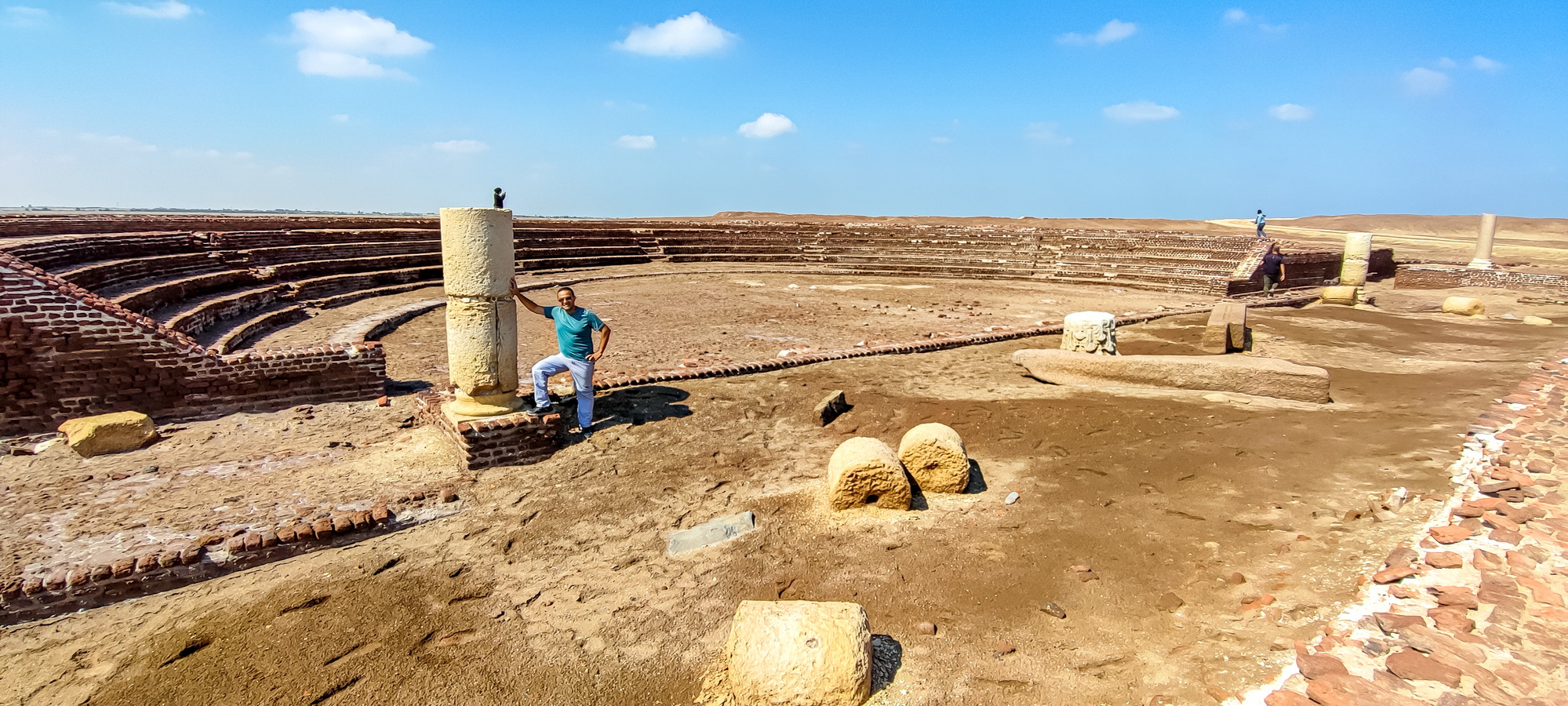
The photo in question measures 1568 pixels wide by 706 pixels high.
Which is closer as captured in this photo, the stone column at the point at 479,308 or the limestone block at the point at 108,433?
the limestone block at the point at 108,433

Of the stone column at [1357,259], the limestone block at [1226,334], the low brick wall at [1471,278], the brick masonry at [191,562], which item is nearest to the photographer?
the brick masonry at [191,562]

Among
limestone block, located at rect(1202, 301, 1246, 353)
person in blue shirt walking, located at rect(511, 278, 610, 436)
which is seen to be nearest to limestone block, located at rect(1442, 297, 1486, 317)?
limestone block, located at rect(1202, 301, 1246, 353)

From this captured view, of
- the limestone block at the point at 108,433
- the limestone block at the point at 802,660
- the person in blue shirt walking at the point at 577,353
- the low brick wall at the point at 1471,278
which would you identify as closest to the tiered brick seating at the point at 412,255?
the limestone block at the point at 108,433

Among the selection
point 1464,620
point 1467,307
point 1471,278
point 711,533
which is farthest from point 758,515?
point 1471,278

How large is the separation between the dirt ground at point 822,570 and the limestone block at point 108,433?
1.43ft

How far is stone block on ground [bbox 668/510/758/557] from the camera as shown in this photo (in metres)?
4.93

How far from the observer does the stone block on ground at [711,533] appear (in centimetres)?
493

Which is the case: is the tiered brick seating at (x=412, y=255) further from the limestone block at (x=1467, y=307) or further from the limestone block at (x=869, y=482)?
the limestone block at (x=869, y=482)

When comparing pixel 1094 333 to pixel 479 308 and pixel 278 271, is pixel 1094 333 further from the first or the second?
pixel 278 271

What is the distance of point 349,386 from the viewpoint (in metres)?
8.00

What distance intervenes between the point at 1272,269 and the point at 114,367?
72.9 feet

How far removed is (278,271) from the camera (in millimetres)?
15438

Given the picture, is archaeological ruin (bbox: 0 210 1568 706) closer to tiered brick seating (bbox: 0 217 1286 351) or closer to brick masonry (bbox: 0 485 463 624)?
brick masonry (bbox: 0 485 463 624)

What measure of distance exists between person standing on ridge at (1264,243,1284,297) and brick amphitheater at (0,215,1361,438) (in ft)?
1.20
